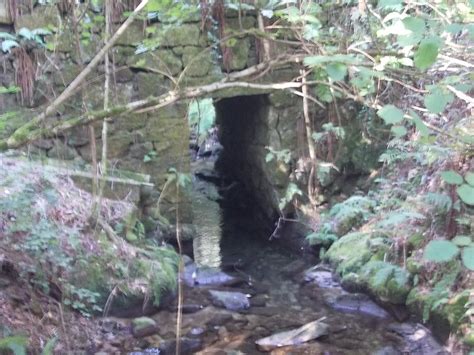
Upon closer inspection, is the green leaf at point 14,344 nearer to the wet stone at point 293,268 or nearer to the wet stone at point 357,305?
the wet stone at point 357,305

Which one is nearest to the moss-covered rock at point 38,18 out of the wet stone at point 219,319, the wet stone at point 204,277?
the wet stone at point 204,277

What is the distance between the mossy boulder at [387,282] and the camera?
523 cm

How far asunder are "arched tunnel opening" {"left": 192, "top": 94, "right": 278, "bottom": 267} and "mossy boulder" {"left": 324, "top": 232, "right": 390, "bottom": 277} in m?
1.34

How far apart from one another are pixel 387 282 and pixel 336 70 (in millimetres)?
3737

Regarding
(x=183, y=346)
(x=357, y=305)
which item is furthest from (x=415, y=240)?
(x=183, y=346)

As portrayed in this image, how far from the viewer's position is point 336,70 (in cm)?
199

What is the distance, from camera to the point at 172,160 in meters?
6.98

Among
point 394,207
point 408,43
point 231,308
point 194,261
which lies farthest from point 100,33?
point 408,43

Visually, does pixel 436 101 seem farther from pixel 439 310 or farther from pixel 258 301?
pixel 258 301

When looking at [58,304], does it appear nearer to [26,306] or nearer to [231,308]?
[26,306]

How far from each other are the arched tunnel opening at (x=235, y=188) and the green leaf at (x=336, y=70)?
4.89 meters

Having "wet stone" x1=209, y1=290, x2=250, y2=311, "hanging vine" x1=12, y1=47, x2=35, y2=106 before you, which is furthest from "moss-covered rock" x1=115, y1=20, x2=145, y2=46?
"wet stone" x1=209, y1=290, x2=250, y2=311

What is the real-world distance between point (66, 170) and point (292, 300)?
250 centimetres

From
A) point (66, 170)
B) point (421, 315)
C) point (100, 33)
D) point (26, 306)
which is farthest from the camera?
point (100, 33)
